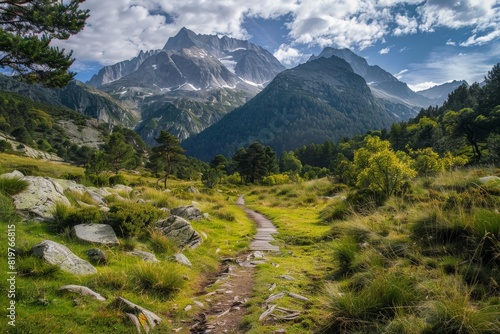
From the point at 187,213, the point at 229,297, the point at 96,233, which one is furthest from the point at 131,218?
the point at 187,213

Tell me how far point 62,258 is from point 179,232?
525 centimetres

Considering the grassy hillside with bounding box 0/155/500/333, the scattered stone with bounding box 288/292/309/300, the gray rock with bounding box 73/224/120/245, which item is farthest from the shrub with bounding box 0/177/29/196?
the scattered stone with bounding box 288/292/309/300

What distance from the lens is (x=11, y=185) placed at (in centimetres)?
1036

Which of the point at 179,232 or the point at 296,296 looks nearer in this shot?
the point at 296,296

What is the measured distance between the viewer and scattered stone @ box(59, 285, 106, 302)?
5988mm

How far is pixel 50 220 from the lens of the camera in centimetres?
986

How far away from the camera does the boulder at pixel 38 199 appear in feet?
32.6

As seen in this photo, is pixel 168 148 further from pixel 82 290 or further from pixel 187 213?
pixel 82 290

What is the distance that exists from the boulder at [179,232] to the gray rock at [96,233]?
2.24 meters

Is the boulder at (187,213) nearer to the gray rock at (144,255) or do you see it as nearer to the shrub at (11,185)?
the gray rock at (144,255)

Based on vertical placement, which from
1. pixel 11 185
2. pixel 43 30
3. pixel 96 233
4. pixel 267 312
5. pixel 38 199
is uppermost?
pixel 43 30

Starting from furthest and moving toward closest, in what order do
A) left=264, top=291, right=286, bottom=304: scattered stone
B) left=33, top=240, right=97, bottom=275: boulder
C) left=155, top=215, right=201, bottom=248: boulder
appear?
left=155, top=215, right=201, bottom=248: boulder → left=264, top=291, right=286, bottom=304: scattered stone → left=33, top=240, right=97, bottom=275: boulder

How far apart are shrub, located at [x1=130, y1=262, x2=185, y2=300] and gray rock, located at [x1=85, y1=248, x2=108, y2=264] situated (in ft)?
3.89

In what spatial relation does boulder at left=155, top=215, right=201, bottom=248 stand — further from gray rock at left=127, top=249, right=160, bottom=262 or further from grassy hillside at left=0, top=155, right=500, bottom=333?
gray rock at left=127, top=249, right=160, bottom=262
